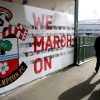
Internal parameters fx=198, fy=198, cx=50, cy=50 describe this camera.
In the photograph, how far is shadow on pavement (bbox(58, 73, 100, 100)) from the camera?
537cm

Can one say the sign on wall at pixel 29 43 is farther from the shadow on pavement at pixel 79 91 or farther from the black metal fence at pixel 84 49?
the shadow on pavement at pixel 79 91

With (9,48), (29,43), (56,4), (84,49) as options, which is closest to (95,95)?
(29,43)

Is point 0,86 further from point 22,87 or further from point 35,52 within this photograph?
point 35,52

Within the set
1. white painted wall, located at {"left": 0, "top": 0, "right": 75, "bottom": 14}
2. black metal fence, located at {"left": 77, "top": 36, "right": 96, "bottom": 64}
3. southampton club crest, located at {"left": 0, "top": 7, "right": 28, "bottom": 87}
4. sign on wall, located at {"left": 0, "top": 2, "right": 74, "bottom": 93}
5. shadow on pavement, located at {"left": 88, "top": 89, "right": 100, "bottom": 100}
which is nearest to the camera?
shadow on pavement, located at {"left": 88, "top": 89, "right": 100, "bottom": 100}

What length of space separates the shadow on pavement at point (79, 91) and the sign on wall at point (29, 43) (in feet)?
4.86

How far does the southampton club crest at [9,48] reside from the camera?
17.9 feet

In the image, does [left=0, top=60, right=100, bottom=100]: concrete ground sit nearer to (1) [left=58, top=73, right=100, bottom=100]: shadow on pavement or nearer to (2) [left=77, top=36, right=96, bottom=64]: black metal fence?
(1) [left=58, top=73, right=100, bottom=100]: shadow on pavement

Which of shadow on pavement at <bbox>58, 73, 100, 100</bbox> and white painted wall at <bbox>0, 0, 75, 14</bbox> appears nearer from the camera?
shadow on pavement at <bbox>58, 73, 100, 100</bbox>

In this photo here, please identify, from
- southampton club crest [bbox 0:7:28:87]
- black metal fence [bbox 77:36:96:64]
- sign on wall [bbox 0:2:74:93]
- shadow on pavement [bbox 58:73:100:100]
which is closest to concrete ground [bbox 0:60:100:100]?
shadow on pavement [bbox 58:73:100:100]

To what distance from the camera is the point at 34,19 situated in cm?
661

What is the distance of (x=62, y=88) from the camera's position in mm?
6121

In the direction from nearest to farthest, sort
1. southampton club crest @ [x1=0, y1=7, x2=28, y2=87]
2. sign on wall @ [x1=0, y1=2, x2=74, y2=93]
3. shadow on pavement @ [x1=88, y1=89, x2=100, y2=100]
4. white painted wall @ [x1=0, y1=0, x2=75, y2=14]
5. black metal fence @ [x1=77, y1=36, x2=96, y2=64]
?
shadow on pavement @ [x1=88, y1=89, x2=100, y2=100], southampton club crest @ [x1=0, y1=7, x2=28, y2=87], sign on wall @ [x1=0, y1=2, x2=74, y2=93], white painted wall @ [x1=0, y1=0, x2=75, y2=14], black metal fence @ [x1=77, y1=36, x2=96, y2=64]

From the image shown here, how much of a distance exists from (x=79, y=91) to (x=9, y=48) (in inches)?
94.8

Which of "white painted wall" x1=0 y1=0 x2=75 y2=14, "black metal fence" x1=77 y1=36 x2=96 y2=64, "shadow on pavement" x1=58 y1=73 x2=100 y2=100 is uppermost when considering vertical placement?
"white painted wall" x1=0 y1=0 x2=75 y2=14
